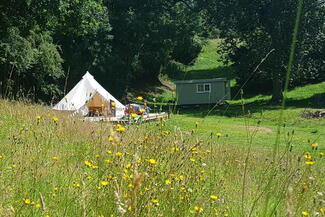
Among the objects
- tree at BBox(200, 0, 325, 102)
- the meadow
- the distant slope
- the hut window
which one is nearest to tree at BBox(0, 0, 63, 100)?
the meadow

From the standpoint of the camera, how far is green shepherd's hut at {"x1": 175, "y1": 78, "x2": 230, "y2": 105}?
3904 cm

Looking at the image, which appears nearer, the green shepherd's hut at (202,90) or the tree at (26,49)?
the tree at (26,49)

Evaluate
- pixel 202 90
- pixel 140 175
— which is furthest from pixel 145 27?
pixel 140 175

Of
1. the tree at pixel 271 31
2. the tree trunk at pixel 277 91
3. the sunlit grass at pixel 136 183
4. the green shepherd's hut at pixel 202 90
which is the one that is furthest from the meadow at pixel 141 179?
the green shepherd's hut at pixel 202 90

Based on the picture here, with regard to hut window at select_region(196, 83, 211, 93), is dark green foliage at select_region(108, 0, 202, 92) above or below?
above

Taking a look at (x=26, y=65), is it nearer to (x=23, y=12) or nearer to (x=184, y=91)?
(x=23, y=12)

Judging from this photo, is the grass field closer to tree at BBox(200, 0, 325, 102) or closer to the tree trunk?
tree at BBox(200, 0, 325, 102)

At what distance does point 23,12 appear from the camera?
1593 centimetres

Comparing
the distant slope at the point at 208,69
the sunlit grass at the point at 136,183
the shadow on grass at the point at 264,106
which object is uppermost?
the distant slope at the point at 208,69

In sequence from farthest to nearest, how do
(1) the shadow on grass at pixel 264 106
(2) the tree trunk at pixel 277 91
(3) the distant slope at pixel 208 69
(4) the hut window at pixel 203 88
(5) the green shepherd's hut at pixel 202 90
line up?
(3) the distant slope at pixel 208 69 → (4) the hut window at pixel 203 88 → (5) the green shepherd's hut at pixel 202 90 → (2) the tree trunk at pixel 277 91 → (1) the shadow on grass at pixel 264 106

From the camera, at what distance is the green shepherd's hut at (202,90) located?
39041 mm

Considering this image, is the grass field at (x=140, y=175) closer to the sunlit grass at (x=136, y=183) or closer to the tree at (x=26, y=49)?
the sunlit grass at (x=136, y=183)

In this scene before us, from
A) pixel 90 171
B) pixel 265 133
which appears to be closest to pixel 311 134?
pixel 265 133

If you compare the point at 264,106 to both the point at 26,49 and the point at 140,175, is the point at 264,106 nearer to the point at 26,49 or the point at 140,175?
the point at 26,49
